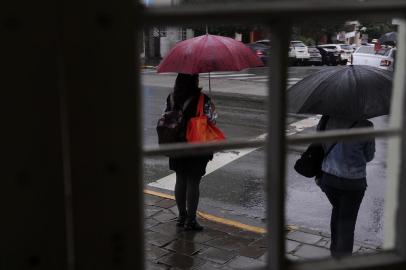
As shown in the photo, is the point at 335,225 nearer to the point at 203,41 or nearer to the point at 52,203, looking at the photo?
the point at 203,41

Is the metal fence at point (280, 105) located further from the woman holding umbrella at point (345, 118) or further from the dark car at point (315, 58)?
the dark car at point (315, 58)

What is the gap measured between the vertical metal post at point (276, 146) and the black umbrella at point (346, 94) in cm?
275

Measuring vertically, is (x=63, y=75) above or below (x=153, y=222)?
above

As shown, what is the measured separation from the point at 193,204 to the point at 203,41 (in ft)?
5.70

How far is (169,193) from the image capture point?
6.96 meters

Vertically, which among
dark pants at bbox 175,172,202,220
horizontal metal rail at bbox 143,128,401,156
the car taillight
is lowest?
dark pants at bbox 175,172,202,220

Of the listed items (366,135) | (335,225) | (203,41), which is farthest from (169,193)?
(366,135)

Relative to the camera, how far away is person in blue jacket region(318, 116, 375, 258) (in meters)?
4.28

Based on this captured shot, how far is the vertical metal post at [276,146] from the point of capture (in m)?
1.50

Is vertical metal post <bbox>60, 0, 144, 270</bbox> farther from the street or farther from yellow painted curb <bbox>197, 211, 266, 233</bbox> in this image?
yellow painted curb <bbox>197, 211, 266, 233</bbox>

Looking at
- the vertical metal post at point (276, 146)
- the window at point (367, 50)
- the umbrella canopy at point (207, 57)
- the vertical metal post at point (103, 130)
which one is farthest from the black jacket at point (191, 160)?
the window at point (367, 50)

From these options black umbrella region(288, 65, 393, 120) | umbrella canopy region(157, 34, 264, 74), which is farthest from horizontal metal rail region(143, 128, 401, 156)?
umbrella canopy region(157, 34, 264, 74)

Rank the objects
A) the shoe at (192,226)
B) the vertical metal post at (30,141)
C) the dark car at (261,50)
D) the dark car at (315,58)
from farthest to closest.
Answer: the dark car at (315,58) → the dark car at (261,50) → the shoe at (192,226) → the vertical metal post at (30,141)

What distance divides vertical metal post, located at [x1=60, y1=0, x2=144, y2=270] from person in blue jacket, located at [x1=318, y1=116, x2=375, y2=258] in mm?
3176
